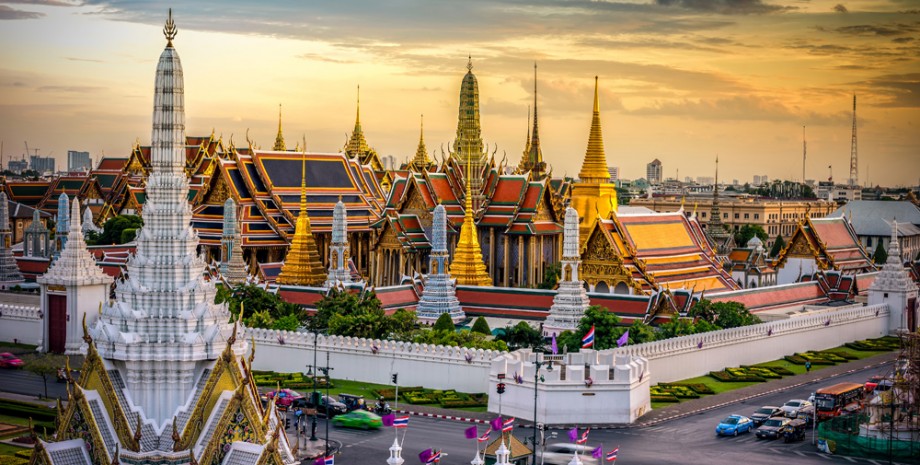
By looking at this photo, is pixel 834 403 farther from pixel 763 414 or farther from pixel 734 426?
pixel 734 426

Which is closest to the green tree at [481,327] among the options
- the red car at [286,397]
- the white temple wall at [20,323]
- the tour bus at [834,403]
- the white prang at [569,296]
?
the white prang at [569,296]

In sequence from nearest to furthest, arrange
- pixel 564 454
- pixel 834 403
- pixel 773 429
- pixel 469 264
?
pixel 564 454 → pixel 773 429 → pixel 834 403 → pixel 469 264

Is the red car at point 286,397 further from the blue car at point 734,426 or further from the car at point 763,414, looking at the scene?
the car at point 763,414

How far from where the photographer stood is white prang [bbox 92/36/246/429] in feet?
90.6

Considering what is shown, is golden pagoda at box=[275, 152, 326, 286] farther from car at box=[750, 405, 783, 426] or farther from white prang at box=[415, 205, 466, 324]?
car at box=[750, 405, 783, 426]

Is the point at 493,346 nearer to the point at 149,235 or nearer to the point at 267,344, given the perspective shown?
the point at 267,344

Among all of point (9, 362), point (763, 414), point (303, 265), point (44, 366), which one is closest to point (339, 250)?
point (303, 265)

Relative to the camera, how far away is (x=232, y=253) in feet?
210

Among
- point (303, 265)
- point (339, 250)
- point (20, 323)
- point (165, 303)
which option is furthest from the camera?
point (303, 265)

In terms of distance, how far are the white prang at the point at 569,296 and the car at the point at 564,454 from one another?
16.2 m

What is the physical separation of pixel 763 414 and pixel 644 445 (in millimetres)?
5196

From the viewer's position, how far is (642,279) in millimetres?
60719

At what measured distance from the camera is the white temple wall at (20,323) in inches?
2219

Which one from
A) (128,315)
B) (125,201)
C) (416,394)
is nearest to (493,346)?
(416,394)
